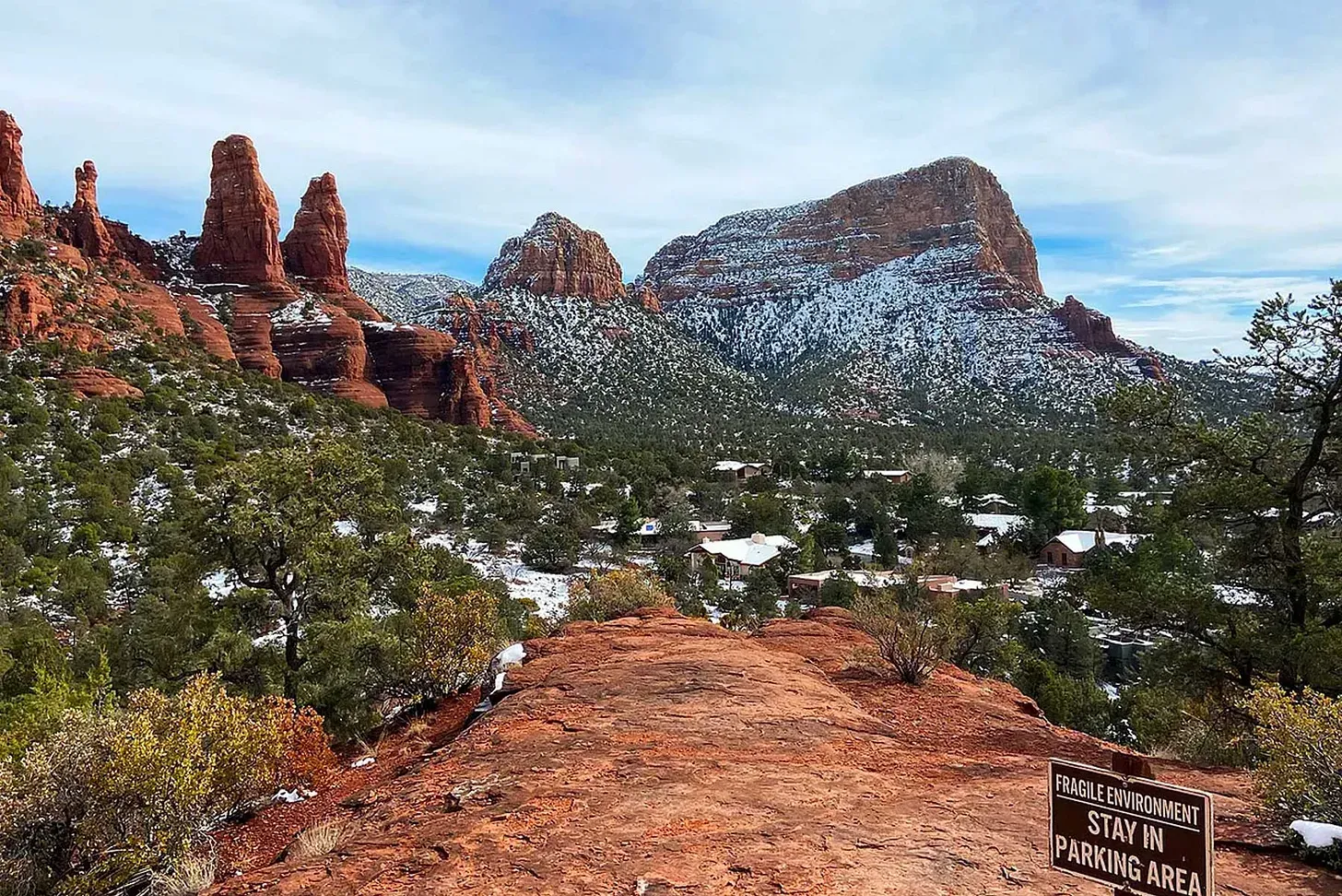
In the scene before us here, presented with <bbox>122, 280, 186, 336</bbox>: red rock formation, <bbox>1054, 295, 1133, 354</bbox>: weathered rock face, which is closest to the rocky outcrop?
<bbox>1054, 295, 1133, 354</bbox>: weathered rock face

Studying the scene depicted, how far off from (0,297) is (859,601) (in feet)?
136

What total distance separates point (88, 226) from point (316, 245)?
16153 mm

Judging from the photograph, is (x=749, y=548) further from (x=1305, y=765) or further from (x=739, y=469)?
(x=1305, y=765)

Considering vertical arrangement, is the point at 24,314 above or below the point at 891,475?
above

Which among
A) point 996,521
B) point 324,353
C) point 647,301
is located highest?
point 647,301

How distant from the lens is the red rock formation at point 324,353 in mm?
51875

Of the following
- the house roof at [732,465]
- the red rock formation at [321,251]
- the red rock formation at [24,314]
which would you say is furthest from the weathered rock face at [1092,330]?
the red rock formation at [24,314]

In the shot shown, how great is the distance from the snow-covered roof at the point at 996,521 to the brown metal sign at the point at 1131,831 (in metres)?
45.6

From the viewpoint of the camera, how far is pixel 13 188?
42.7m

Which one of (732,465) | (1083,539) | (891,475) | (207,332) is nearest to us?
(1083,539)

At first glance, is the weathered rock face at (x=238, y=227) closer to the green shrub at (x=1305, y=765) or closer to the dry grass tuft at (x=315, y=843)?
the dry grass tuft at (x=315, y=843)

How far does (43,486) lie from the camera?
24406mm

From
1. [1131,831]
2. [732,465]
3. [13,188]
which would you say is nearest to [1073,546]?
[732,465]

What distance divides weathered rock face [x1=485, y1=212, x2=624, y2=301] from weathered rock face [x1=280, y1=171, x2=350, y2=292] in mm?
54586
